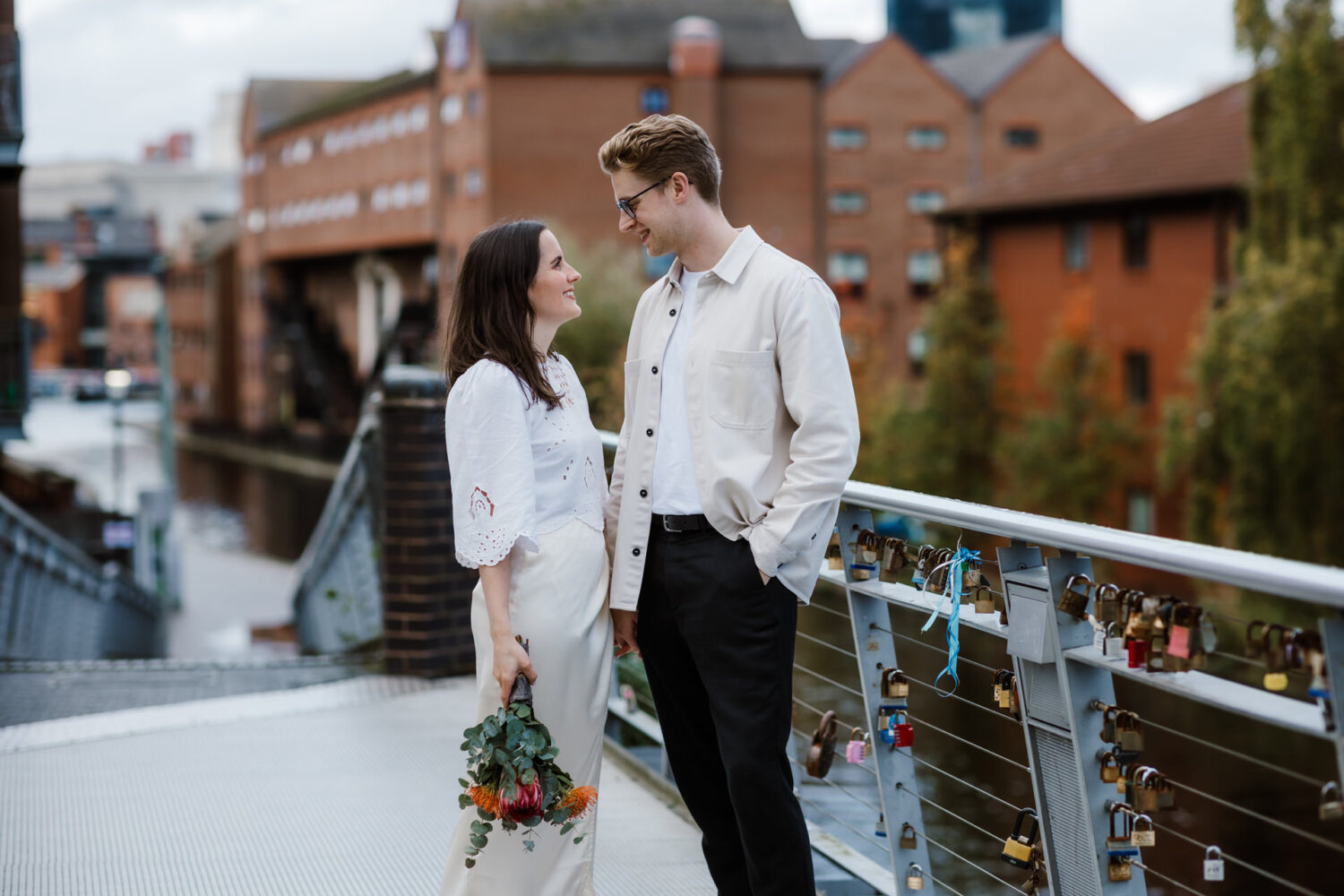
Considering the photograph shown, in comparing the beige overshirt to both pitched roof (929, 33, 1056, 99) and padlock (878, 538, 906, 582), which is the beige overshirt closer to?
padlock (878, 538, 906, 582)

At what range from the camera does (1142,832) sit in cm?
267

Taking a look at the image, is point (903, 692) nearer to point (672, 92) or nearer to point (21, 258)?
point (21, 258)

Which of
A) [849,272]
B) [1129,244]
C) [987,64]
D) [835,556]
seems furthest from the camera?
[987,64]

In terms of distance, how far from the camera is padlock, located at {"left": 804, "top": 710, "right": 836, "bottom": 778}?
3748mm

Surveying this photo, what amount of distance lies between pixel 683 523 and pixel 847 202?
5049cm

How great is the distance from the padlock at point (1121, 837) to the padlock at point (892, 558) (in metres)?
0.80

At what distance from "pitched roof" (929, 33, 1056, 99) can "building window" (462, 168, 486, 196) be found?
18.7m

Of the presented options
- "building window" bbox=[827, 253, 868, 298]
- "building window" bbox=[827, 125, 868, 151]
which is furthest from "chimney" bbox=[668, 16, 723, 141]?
"building window" bbox=[827, 253, 868, 298]

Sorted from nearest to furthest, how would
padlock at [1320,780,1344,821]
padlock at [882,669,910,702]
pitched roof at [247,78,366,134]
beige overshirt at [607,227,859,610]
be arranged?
padlock at [1320,780,1344,821] < beige overshirt at [607,227,859,610] < padlock at [882,669,910,702] < pitched roof at [247,78,366,134]

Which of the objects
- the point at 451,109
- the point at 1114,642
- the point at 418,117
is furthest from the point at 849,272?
the point at 1114,642

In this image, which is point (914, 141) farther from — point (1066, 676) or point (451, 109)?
point (1066, 676)

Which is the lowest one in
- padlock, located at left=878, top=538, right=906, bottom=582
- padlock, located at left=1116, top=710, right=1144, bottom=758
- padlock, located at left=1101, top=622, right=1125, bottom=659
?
padlock, located at left=1116, top=710, right=1144, bottom=758

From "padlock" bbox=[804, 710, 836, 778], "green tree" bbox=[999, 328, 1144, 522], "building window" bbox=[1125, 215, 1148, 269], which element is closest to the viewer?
"padlock" bbox=[804, 710, 836, 778]

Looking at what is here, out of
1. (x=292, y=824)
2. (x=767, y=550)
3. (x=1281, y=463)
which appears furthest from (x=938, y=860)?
(x=767, y=550)
